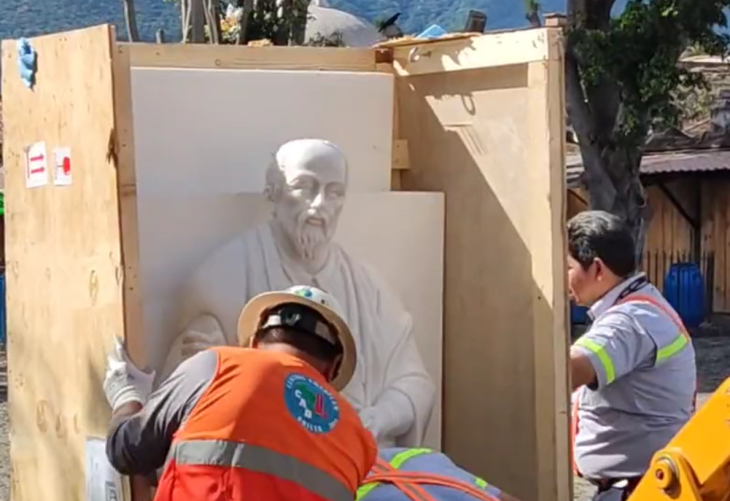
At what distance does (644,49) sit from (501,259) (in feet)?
30.8

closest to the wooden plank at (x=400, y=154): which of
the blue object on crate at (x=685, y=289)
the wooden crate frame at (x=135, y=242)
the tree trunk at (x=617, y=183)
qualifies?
the wooden crate frame at (x=135, y=242)

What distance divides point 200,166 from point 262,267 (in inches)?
16.2

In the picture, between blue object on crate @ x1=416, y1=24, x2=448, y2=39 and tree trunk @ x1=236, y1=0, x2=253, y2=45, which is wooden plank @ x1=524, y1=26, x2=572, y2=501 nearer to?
blue object on crate @ x1=416, y1=24, x2=448, y2=39

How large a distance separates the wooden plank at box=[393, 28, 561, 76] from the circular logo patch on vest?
183cm

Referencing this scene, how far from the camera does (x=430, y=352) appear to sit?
15.5 ft

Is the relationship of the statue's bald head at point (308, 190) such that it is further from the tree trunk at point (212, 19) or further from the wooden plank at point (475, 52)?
the tree trunk at point (212, 19)

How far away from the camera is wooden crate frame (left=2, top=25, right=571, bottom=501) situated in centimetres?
382

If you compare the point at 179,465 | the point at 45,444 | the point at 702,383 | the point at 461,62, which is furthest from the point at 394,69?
the point at 702,383

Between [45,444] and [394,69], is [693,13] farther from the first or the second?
[45,444]

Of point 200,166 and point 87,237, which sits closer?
point 87,237

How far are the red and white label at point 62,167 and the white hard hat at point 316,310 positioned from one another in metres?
0.82

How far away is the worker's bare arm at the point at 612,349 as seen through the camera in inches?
155

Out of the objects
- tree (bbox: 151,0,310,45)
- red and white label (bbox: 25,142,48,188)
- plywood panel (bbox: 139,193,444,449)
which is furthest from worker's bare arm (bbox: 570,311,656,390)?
tree (bbox: 151,0,310,45)

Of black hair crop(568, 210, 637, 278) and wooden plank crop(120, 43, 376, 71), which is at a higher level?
wooden plank crop(120, 43, 376, 71)
